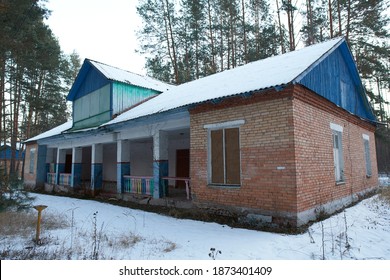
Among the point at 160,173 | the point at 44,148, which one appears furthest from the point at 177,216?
the point at 44,148

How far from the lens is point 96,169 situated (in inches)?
519

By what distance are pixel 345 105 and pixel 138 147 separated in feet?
35.8

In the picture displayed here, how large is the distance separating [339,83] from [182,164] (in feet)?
27.0

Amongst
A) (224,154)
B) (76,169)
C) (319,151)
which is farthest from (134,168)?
(319,151)

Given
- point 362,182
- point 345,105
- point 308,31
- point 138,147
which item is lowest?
point 362,182

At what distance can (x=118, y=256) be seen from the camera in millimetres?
4641

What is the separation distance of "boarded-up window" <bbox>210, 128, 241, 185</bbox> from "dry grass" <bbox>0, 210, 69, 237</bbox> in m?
4.42

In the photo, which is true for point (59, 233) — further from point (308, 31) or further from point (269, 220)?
point (308, 31)

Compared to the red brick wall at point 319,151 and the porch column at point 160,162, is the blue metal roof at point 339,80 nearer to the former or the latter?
the red brick wall at point 319,151

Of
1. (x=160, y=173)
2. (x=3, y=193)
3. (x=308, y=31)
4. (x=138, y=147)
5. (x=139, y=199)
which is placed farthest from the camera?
(x=308, y=31)

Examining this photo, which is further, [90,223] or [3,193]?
[90,223]

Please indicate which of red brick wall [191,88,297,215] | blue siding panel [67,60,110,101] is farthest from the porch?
blue siding panel [67,60,110,101]

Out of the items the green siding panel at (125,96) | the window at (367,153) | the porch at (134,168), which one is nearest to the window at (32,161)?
the porch at (134,168)

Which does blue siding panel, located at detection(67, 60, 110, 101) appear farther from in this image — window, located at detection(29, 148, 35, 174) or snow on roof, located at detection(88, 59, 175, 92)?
window, located at detection(29, 148, 35, 174)
